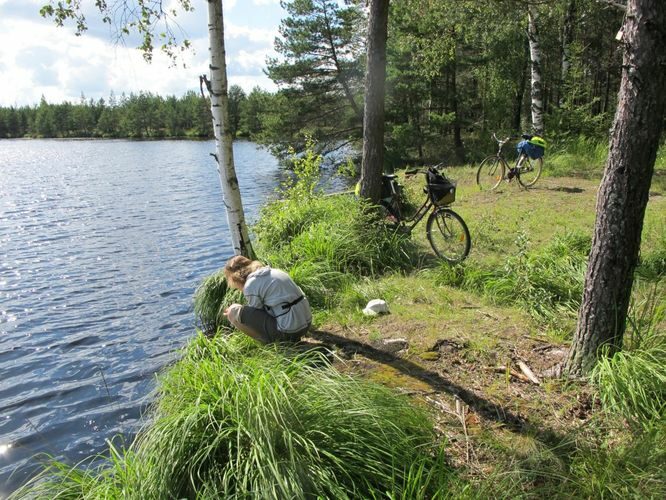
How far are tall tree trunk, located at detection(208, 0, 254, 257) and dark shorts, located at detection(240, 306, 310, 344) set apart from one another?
1478 mm

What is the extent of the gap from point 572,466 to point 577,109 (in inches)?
708

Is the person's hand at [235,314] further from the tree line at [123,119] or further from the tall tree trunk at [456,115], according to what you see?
the tree line at [123,119]

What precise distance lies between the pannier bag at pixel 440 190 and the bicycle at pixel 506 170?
5155mm

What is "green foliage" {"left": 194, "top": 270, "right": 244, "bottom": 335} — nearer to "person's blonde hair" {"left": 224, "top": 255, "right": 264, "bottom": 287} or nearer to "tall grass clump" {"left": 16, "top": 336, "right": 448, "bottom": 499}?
"person's blonde hair" {"left": 224, "top": 255, "right": 264, "bottom": 287}

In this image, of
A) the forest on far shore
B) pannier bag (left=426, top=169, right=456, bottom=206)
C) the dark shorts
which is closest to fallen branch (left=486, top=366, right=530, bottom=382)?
the dark shorts

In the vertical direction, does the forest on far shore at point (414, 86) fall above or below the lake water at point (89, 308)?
above

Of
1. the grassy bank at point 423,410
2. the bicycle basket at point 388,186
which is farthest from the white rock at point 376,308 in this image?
the bicycle basket at point 388,186

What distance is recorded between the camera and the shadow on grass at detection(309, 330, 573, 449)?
125 inches

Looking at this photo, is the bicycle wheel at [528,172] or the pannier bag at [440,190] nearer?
the pannier bag at [440,190]

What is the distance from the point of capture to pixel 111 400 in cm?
583

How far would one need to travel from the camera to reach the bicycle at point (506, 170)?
472 inches

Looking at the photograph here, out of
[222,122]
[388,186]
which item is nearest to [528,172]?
[388,186]

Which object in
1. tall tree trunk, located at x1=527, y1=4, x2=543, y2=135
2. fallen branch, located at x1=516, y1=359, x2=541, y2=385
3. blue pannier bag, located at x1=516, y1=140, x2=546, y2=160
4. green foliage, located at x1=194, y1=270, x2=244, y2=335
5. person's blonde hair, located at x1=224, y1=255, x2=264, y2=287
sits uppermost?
tall tree trunk, located at x1=527, y1=4, x2=543, y2=135

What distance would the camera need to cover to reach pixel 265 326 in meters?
4.81
